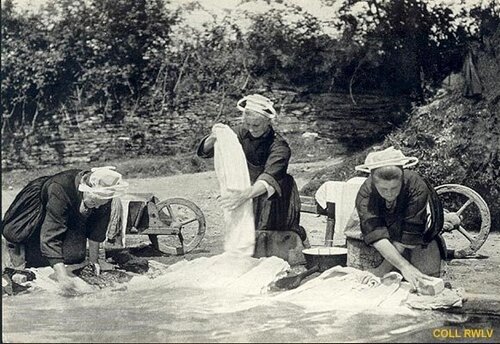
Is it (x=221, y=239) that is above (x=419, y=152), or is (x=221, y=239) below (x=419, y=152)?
below

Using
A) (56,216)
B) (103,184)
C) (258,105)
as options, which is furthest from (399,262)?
(56,216)

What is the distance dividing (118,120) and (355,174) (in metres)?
1.71

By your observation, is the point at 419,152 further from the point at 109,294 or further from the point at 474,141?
the point at 109,294

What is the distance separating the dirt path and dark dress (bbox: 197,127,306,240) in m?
0.11

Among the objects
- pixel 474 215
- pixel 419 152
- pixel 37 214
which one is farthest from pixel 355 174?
pixel 37 214

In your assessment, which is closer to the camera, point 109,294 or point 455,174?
point 109,294

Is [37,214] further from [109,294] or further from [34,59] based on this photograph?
[34,59]

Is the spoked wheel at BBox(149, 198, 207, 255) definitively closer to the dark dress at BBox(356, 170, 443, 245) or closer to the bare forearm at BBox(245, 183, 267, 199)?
the bare forearm at BBox(245, 183, 267, 199)

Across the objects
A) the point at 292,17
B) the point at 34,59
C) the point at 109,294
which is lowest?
the point at 109,294

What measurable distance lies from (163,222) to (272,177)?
2.71 ft

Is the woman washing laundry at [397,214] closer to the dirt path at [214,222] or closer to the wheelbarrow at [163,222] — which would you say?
the dirt path at [214,222]

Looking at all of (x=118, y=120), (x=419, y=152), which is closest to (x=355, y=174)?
(x=419, y=152)

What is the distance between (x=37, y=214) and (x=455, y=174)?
2.95m

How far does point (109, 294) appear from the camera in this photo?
4.59 m
